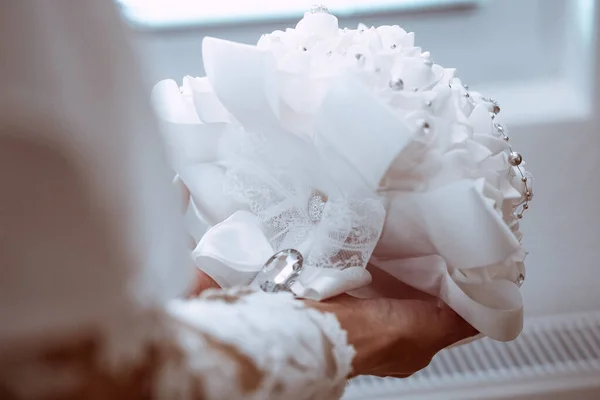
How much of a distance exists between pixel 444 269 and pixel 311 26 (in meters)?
0.27

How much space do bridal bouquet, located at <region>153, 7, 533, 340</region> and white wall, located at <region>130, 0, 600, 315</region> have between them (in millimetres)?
726

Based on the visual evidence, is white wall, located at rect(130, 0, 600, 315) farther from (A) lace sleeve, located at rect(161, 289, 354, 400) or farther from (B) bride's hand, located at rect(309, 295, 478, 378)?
(A) lace sleeve, located at rect(161, 289, 354, 400)

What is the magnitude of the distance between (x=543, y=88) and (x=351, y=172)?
96 centimetres

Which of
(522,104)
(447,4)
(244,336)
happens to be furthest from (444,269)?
(447,4)

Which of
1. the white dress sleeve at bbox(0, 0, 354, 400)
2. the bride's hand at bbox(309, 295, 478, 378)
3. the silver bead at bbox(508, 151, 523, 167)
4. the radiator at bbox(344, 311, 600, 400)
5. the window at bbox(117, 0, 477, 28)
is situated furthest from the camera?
the window at bbox(117, 0, 477, 28)

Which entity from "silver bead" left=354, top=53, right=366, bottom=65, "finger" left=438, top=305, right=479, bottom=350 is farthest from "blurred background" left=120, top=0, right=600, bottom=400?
"silver bead" left=354, top=53, right=366, bottom=65

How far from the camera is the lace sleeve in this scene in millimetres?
373

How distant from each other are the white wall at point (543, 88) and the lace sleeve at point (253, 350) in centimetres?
99

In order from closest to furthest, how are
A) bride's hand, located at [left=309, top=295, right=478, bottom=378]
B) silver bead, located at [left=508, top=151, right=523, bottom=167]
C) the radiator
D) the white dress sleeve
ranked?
the white dress sleeve → bride's hand, located at [left=309, top=295, right=478, bottom=378] → silver bead, located at [left=508, top=151, right=523, bottom=167] → the radiator

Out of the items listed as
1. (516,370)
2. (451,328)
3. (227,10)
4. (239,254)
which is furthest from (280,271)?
(227,10)

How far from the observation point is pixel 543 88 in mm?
1432

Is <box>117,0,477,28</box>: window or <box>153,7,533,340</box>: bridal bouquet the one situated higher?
<box>117,0,477,28</box>: window

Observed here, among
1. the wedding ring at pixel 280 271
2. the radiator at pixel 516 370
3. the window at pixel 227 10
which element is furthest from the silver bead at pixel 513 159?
the window at pixel 227 10

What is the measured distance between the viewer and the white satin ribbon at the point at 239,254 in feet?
2.09
